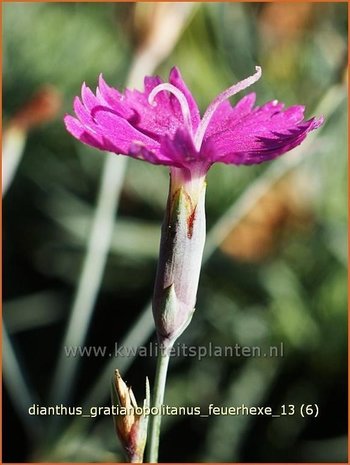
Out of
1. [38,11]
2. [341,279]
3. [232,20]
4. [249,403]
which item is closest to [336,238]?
[341,279]

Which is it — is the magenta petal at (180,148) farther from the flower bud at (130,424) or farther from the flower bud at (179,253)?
the flower bud at (130,424)

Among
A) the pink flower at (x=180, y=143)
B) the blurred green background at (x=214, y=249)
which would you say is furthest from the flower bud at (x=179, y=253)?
the blurred green background at (x=214, y=249)

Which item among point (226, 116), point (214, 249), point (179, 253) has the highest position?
point (214, 249)

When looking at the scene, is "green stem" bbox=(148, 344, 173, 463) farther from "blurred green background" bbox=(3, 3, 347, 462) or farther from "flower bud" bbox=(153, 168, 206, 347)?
"blurred green background" bbox=(3, 3, 347, 462)

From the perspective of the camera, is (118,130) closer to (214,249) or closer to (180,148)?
(180,148)

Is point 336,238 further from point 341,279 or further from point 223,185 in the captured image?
point 223,185

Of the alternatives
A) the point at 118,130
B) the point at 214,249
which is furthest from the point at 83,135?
the point at 214,249
